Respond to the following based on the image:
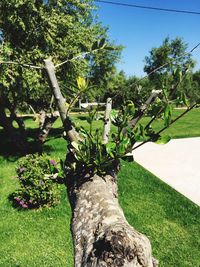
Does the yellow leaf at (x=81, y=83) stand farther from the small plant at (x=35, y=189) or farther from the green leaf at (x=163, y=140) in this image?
the small plant at (x=35, y=189)

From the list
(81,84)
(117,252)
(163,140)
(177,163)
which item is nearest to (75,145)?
(81,84)

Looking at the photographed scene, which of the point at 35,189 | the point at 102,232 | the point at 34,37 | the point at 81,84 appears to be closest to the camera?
the point at 102,232

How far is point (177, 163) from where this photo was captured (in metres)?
12.8

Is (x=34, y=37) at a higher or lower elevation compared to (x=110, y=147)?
higher

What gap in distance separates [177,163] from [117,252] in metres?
12.3

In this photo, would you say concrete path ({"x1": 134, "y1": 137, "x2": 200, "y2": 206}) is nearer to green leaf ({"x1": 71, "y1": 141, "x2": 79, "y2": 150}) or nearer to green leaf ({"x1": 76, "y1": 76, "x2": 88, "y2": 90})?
green leaf ({"x1": 71, "y1": 141, "x2": 79, "y2": 150})

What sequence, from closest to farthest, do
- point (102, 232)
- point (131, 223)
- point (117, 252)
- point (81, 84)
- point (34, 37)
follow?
point (117, 252) → point (102, 232) → point (81, 84) → point (131, 223) → point (34, 37)

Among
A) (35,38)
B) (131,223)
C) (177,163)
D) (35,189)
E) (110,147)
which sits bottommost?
(177,163)

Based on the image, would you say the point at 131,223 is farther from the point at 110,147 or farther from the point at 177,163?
the point at 110,147

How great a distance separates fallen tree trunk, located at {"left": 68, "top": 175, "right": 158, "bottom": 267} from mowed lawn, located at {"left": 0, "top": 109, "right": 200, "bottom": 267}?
5.12 m

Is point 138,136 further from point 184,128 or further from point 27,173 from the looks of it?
point 184,128

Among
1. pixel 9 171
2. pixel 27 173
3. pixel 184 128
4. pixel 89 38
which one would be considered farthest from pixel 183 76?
pixel 184 128

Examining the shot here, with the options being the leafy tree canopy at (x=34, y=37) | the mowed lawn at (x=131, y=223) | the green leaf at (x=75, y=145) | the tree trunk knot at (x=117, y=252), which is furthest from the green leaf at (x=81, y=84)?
the leafy tree canopy at (x=34, y=37)

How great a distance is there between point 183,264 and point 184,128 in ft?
55.7
